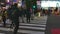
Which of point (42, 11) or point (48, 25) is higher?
point (48, 25)

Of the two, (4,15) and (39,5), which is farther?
(39,5)

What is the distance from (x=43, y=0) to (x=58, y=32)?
112 ft

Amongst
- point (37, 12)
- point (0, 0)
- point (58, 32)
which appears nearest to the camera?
point (58, 32)

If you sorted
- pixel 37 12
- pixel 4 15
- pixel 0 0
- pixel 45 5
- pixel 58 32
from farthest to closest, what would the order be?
pixel 45 5 < pixel 37 12 < pixel 0 0 < pixel 4 15 < pixel 58 32

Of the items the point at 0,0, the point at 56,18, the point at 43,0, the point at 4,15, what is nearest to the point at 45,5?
the point at 43,0

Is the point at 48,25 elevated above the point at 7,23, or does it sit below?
above

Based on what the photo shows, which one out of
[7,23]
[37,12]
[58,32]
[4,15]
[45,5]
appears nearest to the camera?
[58,32]

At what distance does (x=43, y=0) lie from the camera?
37.5m

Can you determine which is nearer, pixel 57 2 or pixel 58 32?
pixel 58 32

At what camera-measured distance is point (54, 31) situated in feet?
11.6

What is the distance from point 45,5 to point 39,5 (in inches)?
66.9

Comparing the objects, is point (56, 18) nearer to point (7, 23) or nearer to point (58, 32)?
point (58, 32)

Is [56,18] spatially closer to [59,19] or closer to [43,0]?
[59,19]

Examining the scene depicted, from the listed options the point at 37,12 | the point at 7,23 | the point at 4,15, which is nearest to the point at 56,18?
the point at 4,15
